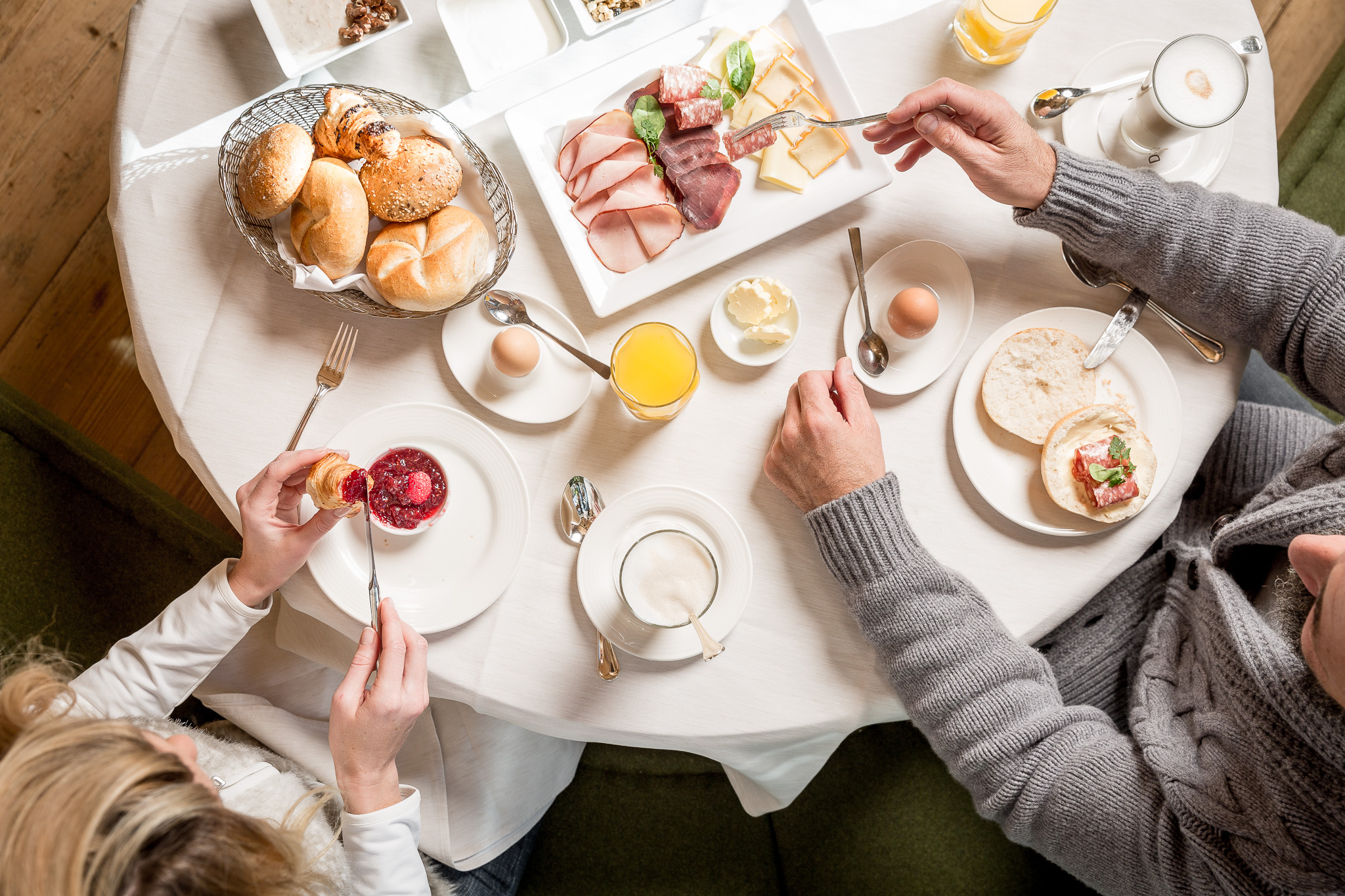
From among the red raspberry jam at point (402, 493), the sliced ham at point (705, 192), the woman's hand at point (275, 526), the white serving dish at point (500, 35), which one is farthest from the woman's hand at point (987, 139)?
the woman's hand at point (275, 526)

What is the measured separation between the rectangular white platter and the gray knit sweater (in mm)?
298

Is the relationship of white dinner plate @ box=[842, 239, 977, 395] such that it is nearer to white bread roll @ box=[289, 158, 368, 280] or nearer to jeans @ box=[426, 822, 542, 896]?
white bread roll @ box=[289, 158, 368, 280]

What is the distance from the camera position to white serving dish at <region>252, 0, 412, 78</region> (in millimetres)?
1147

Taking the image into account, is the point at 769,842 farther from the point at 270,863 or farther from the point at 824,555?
the point at 270,863

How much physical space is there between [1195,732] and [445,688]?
1.08m

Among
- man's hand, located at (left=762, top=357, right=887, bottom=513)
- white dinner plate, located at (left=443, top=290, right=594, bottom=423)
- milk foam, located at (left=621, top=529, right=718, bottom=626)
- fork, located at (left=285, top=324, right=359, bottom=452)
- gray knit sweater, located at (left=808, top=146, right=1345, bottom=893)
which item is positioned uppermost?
fork, located at (left=285, top=324, right=359, bottom=452)

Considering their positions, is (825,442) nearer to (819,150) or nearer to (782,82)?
(819,150)

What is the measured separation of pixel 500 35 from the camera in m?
1.20

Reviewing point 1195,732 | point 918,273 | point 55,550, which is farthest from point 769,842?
point 55,550

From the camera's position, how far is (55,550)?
175 centimetres

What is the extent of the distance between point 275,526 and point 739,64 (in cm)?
99

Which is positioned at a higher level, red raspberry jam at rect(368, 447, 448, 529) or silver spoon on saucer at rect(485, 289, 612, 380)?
silver spoon on saucer at rect(485, 289, 612, 380)

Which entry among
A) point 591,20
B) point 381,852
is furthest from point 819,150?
point 381,852

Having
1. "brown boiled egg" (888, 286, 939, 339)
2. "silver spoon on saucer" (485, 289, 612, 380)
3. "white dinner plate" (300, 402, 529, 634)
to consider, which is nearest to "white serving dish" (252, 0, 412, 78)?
"silver spoon on saucer" (485, 289, 612, 380)
